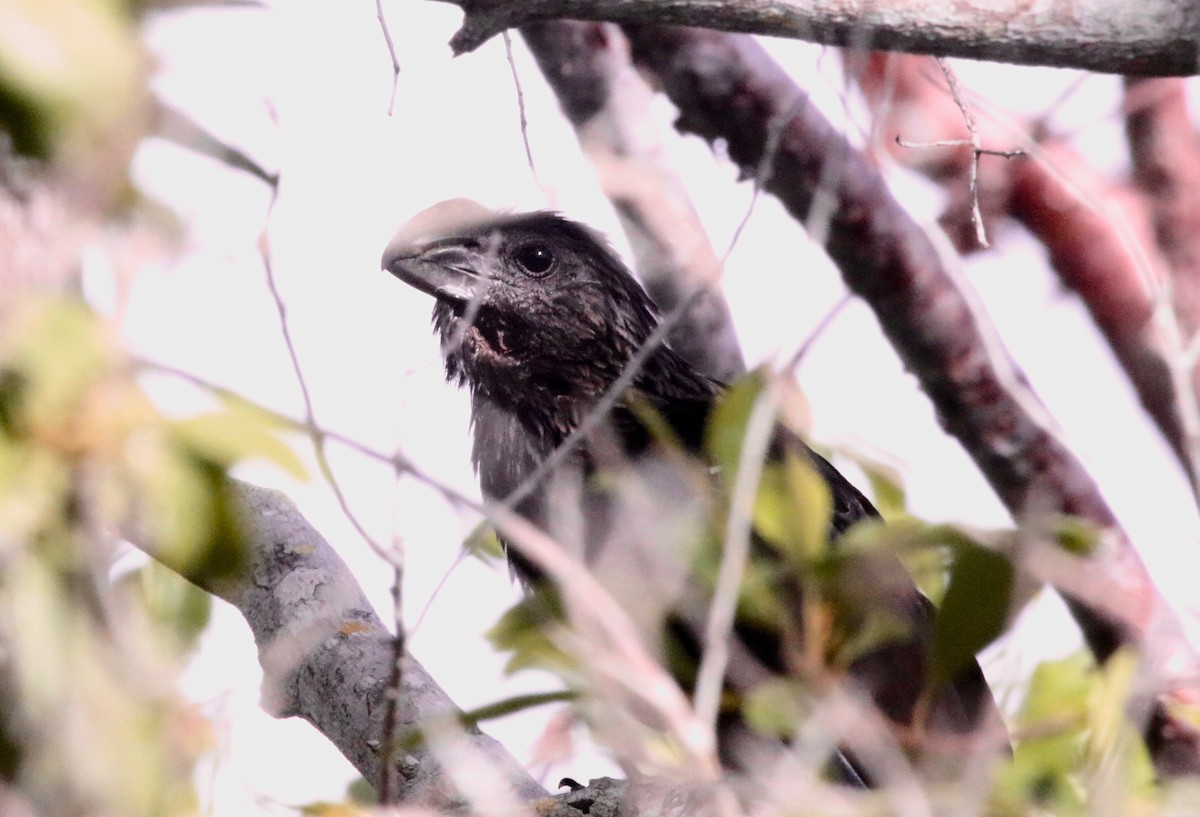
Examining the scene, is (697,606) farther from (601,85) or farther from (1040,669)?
(601,85)

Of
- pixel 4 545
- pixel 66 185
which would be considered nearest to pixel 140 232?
pixel 66 185

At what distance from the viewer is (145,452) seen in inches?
58.3

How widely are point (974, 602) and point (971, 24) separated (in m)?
1.21

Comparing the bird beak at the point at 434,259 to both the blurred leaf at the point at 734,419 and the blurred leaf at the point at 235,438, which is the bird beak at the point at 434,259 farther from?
the blurred leaf at the point at 235,438

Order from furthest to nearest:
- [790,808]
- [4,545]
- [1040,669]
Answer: [1040,669] → [790,808] → [4,545]

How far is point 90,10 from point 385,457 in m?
0.86

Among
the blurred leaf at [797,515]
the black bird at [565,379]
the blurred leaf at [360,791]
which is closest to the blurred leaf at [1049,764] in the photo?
the black bird at [565,379]

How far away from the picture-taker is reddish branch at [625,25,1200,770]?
466 cm

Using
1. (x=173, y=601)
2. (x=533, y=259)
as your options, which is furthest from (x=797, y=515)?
(x=533, y=259)

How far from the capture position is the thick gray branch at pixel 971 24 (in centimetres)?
282

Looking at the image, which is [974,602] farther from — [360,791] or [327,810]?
[360,791]

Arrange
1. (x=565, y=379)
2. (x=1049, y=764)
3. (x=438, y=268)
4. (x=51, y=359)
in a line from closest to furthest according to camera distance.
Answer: (x=51, y=359) < (x=1049, y=764) < (x=438, y=268) < (x=565, y=379)

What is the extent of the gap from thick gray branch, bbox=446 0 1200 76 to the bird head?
1826 millimetres

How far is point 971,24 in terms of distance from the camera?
9.61ft
